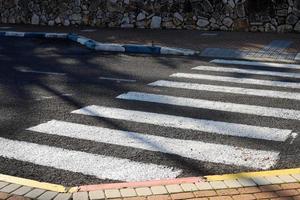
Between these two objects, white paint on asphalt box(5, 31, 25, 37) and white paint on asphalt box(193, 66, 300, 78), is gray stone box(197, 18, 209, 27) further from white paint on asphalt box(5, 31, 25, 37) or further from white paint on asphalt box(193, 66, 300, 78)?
white paint on asphalt box(193, 66, 300, 78)

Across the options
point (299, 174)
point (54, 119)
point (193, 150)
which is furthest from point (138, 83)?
point (299, 174)

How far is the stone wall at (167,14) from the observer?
16.6m

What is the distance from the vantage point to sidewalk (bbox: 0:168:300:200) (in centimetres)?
438

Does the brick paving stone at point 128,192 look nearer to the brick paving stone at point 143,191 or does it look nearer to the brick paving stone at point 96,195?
the brick paving stone at point 143,191

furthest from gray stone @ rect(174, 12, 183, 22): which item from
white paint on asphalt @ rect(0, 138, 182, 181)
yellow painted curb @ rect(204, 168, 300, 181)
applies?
yellow painted curb @ rect(204, 168, 300, 181)

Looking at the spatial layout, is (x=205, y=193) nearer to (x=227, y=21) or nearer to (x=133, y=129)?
(x=133, y=129)

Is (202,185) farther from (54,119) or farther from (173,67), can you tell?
(173,67)

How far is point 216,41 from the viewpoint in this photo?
49.1 ft

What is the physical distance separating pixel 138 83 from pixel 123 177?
4474mm

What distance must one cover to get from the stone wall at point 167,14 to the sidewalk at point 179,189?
12549mm

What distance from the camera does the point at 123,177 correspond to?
5082 millimetres

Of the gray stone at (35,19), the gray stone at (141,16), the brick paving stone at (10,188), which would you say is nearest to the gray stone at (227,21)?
the gray stone at (141,16)

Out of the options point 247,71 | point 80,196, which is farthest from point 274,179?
point 247,71

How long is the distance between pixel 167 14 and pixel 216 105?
35.7 ft
